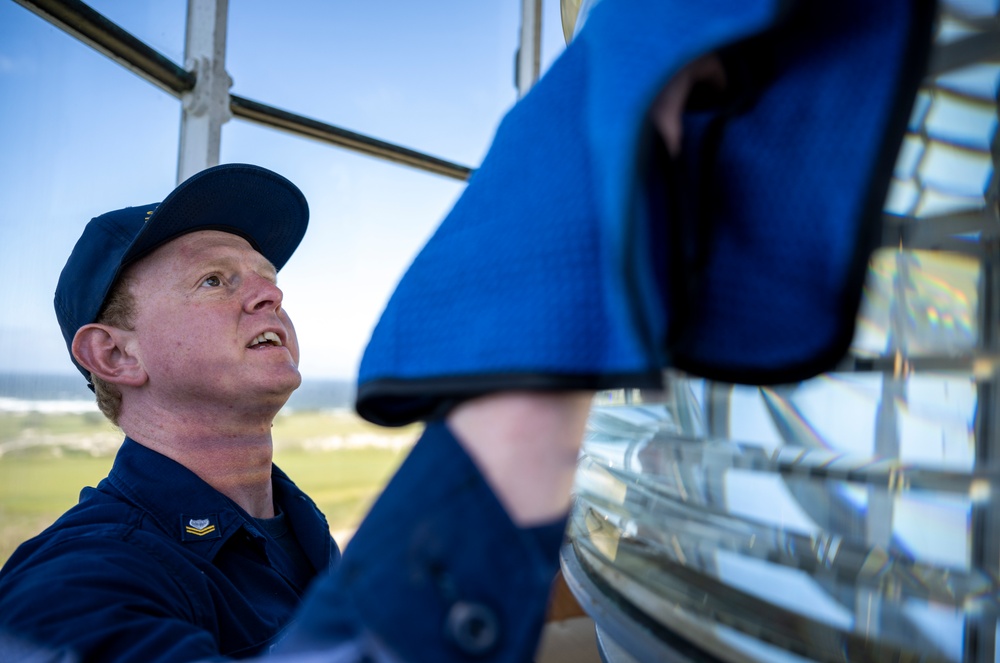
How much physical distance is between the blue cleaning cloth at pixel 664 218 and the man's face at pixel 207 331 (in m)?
0.86

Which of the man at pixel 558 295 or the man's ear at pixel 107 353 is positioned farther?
the man's ear at pixel 107 353

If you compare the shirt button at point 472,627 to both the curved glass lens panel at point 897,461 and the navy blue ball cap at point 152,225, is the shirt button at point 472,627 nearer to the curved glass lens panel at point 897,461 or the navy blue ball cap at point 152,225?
the curved glass lens panel at point 897,461

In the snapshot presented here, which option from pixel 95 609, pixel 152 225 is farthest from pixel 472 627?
pixel 152 225

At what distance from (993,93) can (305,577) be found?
1056 mm

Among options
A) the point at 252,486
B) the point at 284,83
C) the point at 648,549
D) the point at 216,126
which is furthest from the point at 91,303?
the point at 648,549

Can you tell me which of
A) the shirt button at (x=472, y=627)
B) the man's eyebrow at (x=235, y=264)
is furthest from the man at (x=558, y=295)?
the man's eyebrow at (x=235, y=264)

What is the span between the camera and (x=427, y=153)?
6.91 feet

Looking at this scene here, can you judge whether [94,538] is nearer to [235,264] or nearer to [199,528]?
[199,528]

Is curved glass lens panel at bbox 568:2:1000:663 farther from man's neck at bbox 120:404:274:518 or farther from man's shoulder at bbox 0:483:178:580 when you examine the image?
man's neck at bbox 120:404:274:518

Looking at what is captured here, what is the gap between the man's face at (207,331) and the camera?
115 cm

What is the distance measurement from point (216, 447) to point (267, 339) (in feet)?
0.65

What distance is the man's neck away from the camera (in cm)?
114

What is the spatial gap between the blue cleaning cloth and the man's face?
0.86 meters

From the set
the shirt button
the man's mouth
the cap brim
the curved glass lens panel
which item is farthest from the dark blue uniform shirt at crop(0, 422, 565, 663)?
the cap brim
